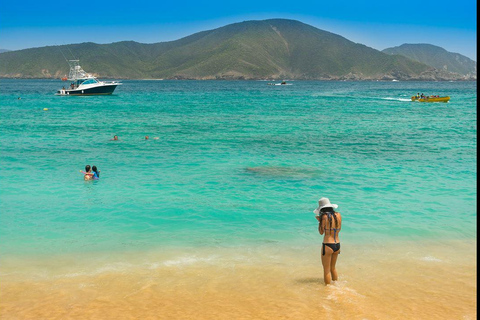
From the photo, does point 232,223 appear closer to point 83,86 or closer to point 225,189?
point 225,189

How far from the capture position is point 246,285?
993 centimetres

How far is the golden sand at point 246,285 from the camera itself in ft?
28.8

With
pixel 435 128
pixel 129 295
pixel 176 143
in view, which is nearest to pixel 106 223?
pixel 129 295

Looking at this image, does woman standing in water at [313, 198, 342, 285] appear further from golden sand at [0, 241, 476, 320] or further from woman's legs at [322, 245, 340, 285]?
golden sand at [0, 241, 476, 320]

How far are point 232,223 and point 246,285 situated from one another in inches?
176

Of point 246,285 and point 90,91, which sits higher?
point 90,91

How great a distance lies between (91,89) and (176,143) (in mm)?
65952

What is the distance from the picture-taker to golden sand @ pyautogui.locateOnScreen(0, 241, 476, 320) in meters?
8.77

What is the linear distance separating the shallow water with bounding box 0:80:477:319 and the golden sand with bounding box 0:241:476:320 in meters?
0.04

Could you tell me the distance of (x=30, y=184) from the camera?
19.0 m

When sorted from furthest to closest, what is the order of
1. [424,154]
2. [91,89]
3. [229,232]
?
[91,89]
[424,154]
[229,232]

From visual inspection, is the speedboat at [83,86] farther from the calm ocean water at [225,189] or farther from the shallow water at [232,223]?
the shallow water at [232,223]

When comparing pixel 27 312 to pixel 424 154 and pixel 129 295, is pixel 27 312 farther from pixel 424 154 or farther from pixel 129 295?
pixel 424 154

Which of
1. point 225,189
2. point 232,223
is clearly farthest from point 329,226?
point 225,189
